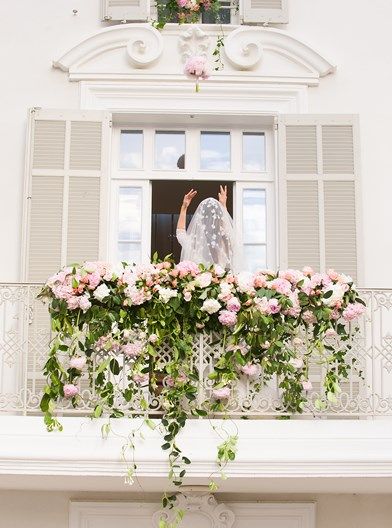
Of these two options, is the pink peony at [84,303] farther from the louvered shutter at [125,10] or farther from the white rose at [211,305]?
the louvered shutter at [125,10]

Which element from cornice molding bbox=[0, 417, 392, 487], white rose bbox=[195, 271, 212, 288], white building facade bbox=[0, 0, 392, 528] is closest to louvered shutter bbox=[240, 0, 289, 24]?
white building facade bbox=[0, 0, 392, 528]

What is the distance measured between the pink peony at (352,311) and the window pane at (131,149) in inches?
110

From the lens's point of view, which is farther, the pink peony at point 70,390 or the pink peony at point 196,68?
the pink peony at point 196,68

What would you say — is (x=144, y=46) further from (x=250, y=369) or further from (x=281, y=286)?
(x=250, y=369)

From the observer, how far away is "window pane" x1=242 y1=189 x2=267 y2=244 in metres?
8.66

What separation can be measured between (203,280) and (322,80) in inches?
119

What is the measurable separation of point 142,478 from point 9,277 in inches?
96.4

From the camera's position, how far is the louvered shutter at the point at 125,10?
28.9 ft

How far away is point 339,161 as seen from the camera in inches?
334

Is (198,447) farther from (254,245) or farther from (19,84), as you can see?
(19,84)

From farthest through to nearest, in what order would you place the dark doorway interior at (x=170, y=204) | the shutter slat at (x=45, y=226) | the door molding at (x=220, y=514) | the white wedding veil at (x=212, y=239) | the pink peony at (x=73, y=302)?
the dark doorway interior at (x=170, y=204) → the shutter slat at (x=45, y=226) → the white wedding veil at (x=212, y=239) → the door molding at (x=220, y=514) → the pink peony at (x=73, y=302)

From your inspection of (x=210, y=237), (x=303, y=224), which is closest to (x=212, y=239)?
(x=210, y=237)

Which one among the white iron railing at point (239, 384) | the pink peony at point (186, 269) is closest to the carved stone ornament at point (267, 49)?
the white iron railing at point (239, 384)

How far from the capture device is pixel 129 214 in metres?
8.66
